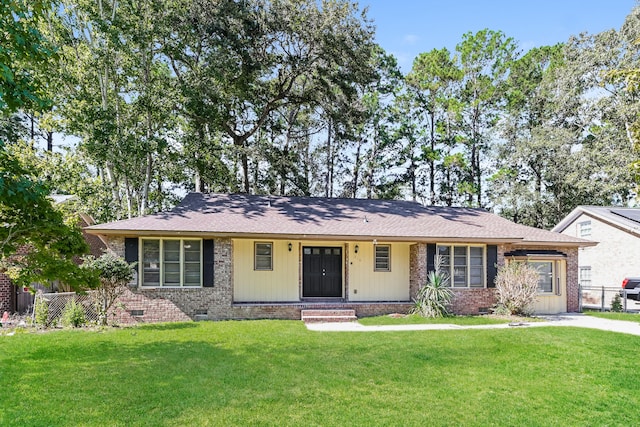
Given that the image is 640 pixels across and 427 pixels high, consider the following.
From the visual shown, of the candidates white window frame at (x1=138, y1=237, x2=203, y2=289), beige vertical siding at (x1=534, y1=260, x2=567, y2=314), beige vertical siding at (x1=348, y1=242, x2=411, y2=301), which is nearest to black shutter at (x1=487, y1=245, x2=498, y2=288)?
beige vertical siding at (x1=534, y1=260, x2=567, y2=314)

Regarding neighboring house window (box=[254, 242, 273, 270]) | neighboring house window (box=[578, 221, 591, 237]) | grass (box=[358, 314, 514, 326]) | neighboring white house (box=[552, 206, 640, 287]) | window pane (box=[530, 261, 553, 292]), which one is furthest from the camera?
neighboring house window (box=[578, 221, 591, 237])

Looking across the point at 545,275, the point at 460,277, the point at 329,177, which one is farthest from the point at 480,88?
the point at 460,277

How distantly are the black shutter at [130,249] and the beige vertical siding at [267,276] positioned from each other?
2.94 m

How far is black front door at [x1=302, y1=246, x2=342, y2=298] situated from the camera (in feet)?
46.0

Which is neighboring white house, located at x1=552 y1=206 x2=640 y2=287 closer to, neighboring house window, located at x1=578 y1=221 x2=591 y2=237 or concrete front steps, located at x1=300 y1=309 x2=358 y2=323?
neighboring house window, located at x1=578 y1=221 x2=591 y2=237

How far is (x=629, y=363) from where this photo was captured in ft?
25.0

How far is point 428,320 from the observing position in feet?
40.0

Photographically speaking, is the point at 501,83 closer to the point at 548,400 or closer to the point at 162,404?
the point at 548,400

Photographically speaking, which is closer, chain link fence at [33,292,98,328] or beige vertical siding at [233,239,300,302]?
chain link fence at [33,292,98,328]

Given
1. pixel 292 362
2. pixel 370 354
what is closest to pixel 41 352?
pixel 292 362

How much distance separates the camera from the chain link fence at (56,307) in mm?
10727

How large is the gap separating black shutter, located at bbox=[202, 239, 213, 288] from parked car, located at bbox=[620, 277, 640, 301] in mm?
16565

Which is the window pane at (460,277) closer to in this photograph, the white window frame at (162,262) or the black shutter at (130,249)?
the white window frame at (162,262)

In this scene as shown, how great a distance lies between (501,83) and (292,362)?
1080 inches
